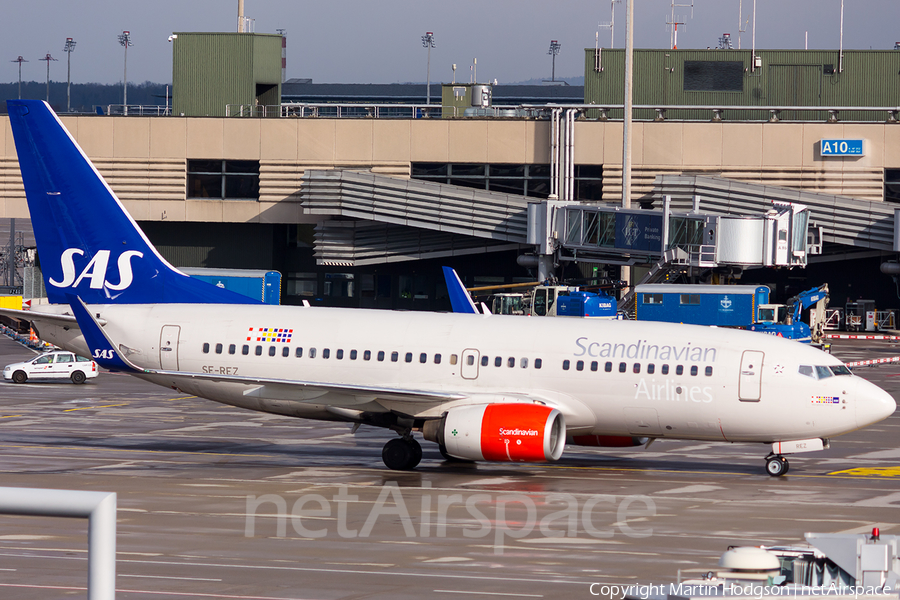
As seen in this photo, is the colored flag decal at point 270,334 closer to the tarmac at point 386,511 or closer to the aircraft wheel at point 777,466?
the tarmac at point 386,511

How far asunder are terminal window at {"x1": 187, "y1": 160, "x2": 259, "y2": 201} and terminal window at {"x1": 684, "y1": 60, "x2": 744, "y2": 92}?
3479cm

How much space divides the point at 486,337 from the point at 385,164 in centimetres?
5580

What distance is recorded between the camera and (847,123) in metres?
78.6

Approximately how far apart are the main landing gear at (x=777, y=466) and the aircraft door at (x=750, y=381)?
2.22 m

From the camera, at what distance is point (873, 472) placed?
29.2m

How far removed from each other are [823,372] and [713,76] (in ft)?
222

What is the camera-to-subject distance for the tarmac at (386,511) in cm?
1708

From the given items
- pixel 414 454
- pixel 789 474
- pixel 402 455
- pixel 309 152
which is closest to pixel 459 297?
pixel 414 454

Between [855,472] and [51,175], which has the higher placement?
[51,175]

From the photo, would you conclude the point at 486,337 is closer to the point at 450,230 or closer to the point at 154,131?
the point at 450,230

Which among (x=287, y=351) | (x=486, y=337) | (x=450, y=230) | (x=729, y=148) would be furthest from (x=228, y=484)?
(x=729, y=148)

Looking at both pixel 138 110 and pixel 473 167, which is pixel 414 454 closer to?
pixel 473 167

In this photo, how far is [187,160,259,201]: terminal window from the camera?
8419cm

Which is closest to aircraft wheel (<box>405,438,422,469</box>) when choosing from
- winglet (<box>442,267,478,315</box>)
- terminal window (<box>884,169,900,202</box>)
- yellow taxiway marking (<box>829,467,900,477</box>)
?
winglet (<box>442,267,478,315</box>)
